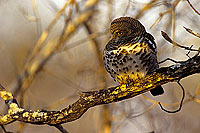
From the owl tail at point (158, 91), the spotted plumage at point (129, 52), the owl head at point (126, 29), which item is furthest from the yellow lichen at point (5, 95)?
the owl tail at point (158, 91)

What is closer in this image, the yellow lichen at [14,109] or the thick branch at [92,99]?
the thick branch at [92,99]

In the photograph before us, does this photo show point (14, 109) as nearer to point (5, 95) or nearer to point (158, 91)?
point (5, 95)

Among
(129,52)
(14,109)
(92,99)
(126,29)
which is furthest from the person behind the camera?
(126,29)

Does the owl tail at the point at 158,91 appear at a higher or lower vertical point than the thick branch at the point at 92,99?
higher

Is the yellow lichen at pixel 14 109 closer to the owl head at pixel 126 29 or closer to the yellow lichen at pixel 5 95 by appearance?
the yellow lichen at pixel 5 95

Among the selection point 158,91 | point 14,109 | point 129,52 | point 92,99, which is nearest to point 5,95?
point 14,109

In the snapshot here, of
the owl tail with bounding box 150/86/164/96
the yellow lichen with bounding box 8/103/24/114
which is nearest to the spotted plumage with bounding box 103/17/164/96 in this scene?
the owl tail with bounding box 150/86/164/96

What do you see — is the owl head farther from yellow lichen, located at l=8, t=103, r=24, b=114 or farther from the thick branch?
yellow lichen, located at l=8, t=103, r=24, b=114
